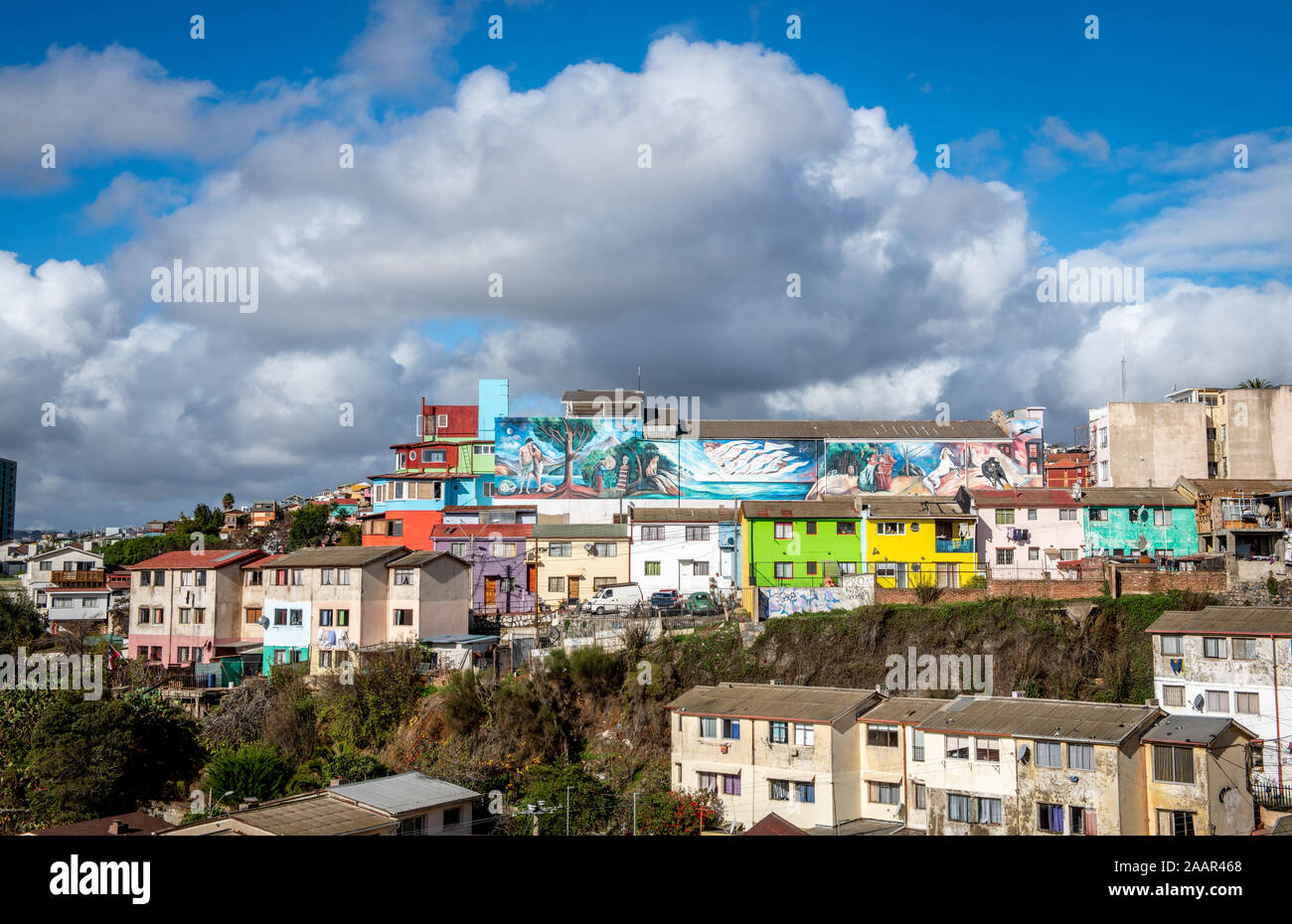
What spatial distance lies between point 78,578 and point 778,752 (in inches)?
1533

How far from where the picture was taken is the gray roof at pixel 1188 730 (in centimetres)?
1984

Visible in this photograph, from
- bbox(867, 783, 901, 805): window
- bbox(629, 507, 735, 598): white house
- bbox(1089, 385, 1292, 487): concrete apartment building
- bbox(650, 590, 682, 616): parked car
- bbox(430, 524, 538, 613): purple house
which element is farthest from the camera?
bbox(1089, 385, 1292, 487): concrete apartment building

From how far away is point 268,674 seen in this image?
34.1m

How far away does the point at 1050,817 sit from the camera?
67.5 feet

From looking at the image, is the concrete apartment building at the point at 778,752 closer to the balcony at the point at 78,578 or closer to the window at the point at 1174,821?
the window at the point at 1174,821

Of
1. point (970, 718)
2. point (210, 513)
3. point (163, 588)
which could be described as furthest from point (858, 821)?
point (210, 513)

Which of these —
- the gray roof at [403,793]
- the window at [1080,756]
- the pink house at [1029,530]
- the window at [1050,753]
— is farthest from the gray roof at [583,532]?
the window at [1080,756]

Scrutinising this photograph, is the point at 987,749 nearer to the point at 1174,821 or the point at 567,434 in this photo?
the point at 1174,821

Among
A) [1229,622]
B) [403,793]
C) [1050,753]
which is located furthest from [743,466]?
[403,793]

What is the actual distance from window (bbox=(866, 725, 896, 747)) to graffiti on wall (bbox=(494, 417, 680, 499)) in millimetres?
24855

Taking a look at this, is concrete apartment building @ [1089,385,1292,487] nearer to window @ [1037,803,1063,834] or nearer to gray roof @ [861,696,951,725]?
gray roof @ [861,696,951,725]

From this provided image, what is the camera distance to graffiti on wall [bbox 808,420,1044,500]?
156ft

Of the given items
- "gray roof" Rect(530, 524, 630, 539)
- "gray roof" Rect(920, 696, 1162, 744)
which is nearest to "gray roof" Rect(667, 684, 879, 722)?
"gray roof" Rect(920, 696, 1162, 744)

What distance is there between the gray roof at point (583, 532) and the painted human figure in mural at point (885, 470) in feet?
44.9
